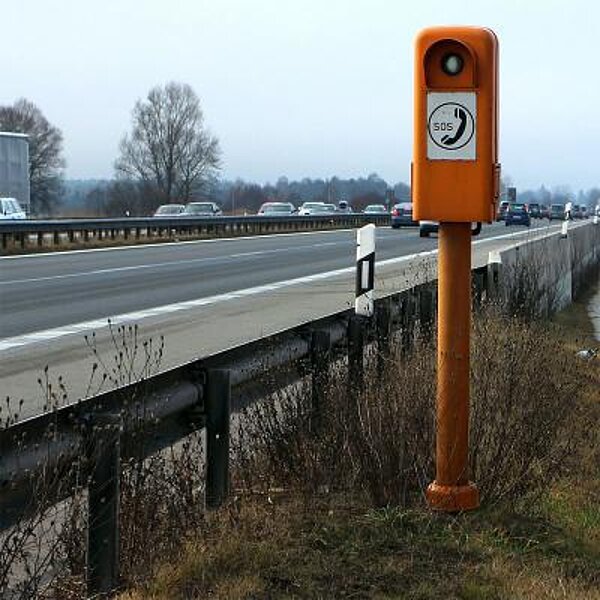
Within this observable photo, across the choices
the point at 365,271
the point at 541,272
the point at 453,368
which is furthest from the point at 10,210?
the point at 453,368

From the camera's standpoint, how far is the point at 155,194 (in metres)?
106

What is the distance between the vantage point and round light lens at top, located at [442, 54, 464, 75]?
4.35 meters

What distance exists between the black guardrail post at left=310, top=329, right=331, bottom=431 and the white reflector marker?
2541mm

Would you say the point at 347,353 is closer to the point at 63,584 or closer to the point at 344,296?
the point at 63,584

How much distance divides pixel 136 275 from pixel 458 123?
687 inches

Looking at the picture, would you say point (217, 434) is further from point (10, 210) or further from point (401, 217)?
point (401, 217)

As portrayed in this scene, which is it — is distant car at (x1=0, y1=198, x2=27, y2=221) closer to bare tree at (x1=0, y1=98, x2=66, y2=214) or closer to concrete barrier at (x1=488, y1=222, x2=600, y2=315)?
concrete barrier at (x1=488, y1=222, x2=600, y2=315)

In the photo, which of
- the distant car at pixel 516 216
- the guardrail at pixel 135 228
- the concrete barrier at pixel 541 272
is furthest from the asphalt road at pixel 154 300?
the distant car at pixel 516 216

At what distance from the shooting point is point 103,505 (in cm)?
357

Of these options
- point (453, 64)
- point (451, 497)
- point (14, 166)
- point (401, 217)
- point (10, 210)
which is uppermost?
point (14, 166)

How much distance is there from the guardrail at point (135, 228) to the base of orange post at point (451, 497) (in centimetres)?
2549

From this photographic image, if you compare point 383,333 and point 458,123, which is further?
point 383,333

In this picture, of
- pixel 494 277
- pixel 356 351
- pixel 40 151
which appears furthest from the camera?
pixel 40 151

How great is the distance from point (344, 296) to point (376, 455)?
12.8 meters
